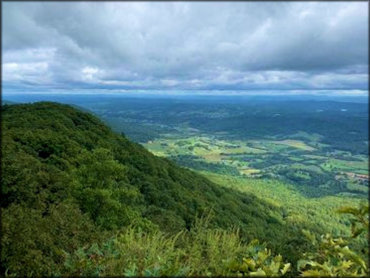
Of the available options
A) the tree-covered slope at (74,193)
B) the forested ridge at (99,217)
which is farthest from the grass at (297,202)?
the forested ridge at (99,217)

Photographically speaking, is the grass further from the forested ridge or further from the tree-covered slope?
the forested ridge

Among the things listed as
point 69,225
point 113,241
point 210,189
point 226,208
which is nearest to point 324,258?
point 113,241

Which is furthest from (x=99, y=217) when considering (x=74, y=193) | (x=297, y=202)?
(x=297, y=202)

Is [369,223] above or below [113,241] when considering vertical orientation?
above

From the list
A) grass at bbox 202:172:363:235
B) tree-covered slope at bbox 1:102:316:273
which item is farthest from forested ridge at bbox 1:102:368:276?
grass at bbox 202:172:363:235

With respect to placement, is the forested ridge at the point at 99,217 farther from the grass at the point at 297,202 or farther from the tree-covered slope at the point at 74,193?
the grass at the point at 297,202

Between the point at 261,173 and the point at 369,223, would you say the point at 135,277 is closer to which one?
the point at 369,223
